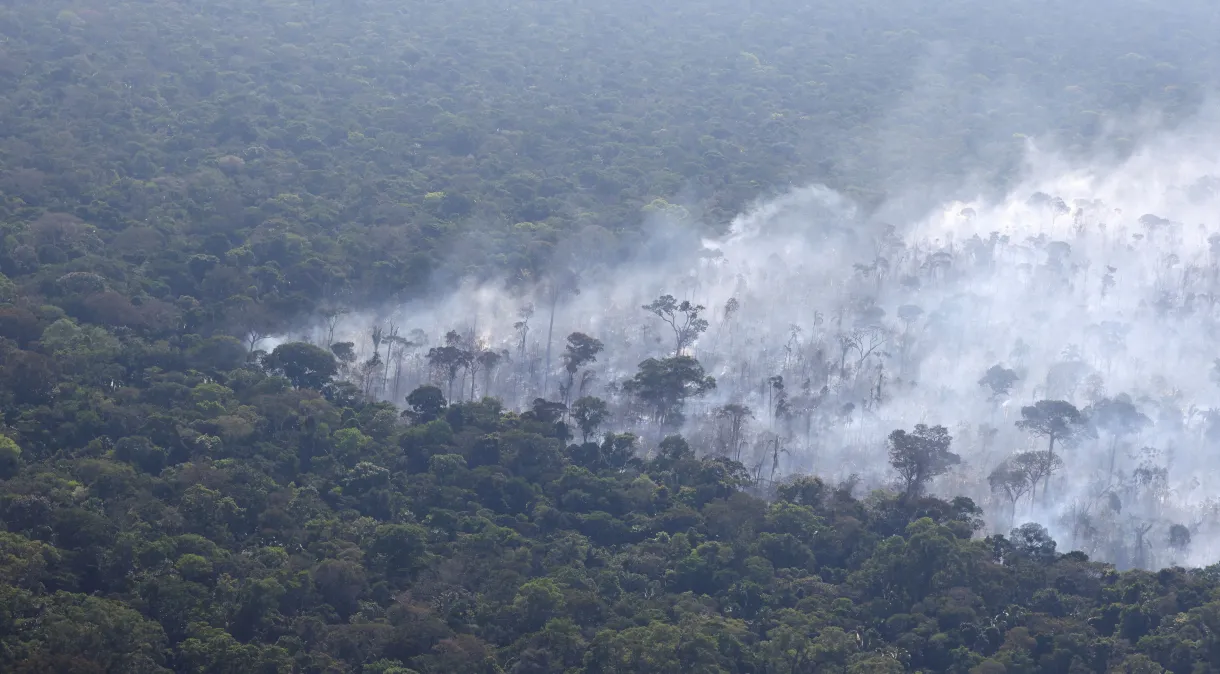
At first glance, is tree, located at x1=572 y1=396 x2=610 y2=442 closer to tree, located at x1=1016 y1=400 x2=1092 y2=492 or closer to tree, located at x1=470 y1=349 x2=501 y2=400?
tree, located at x1=470 y1=349 x2=501 y2=400

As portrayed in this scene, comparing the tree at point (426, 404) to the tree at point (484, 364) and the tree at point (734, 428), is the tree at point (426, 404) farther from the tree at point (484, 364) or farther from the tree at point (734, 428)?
the tree at point (734, 428)

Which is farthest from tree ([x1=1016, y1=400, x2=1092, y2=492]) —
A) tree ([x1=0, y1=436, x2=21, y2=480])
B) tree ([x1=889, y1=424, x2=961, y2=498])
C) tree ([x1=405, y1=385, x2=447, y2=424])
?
tree ([x1=0, y1=436, x2=21, y2=480])

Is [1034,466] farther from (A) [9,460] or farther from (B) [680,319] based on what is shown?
(A) [9,460]

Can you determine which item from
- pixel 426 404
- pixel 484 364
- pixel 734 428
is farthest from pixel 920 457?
pixel 426 404

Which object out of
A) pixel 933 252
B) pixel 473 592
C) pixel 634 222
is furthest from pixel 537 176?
pixel 473 592

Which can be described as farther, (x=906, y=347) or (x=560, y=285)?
(x=560, y=285)

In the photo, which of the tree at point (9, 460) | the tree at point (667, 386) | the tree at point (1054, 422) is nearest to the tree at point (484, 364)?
the tree at point (667, 386)

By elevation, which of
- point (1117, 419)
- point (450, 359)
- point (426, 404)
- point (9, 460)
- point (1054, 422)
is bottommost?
point (9, 460)
